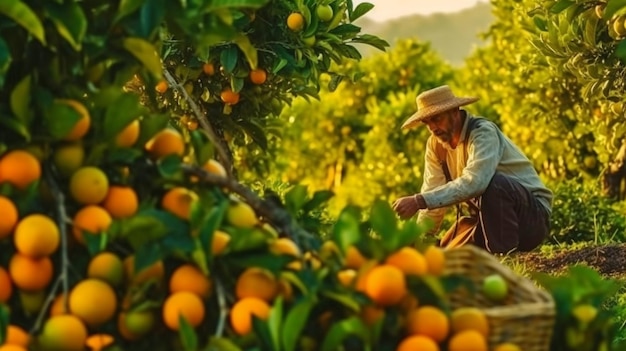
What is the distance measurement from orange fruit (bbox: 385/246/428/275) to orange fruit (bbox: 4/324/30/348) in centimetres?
60

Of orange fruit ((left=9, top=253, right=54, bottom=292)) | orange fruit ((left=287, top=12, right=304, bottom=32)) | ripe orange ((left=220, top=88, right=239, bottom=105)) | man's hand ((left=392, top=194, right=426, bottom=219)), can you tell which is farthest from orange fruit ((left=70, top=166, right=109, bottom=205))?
ripe orange ((left=220, top=88, right=239, bottom=105))

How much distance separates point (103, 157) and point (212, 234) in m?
0.28

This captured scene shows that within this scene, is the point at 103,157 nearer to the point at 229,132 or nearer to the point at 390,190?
the point at 229,132

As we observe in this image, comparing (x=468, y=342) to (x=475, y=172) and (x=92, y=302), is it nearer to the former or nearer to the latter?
(x=92, y=302)

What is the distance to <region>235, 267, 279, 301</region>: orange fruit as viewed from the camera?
1.97 m

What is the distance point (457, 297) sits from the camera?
213 centimetres

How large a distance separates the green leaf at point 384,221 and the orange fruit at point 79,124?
1.68 ft

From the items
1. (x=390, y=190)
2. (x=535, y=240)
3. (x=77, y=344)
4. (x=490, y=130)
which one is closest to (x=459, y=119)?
(x=490, y=130)

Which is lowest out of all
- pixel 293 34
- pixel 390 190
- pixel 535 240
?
pixel 390 190

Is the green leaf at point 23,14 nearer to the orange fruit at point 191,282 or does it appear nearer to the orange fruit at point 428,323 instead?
the orange fruit at point 191,282

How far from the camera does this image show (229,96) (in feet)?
19.3

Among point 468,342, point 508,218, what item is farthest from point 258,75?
point 468,342

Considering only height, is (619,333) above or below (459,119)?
below

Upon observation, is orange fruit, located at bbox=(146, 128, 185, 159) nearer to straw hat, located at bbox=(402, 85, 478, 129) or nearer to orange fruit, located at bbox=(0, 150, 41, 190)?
orange fruit, located at bbox=(0, 150, 41, 190)
